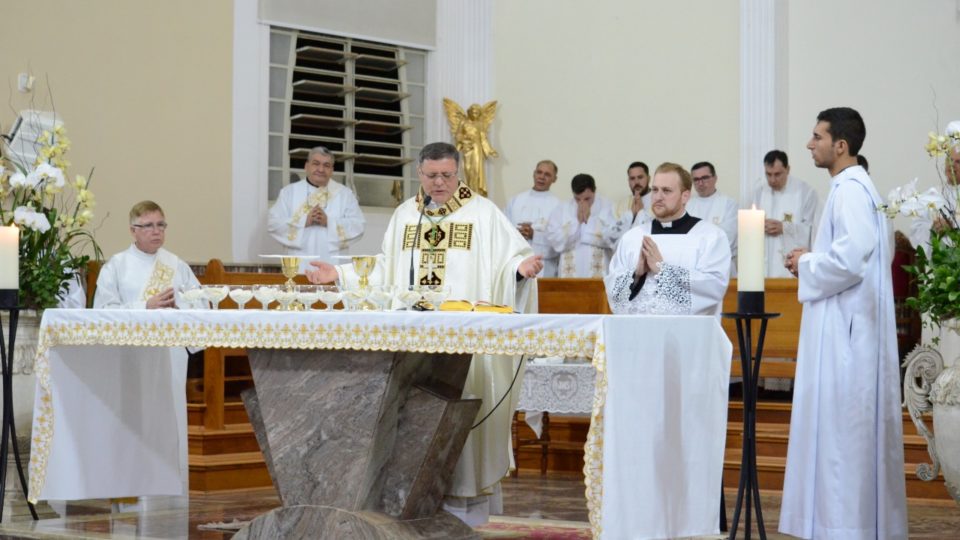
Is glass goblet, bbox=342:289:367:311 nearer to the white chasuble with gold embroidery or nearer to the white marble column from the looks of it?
the white chasuble with gold embroidery

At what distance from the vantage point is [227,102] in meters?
11.6

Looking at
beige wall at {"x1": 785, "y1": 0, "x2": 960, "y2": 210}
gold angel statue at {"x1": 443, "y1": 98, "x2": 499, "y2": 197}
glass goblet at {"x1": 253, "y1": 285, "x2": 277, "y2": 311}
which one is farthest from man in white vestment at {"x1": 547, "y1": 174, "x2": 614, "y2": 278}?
glass goblet at {"x1": 253, "y1": 285, "x2": 277, "y2": 311}

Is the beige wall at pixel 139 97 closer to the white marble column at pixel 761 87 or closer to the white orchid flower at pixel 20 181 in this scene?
the white orchid flower at pixel 20 181

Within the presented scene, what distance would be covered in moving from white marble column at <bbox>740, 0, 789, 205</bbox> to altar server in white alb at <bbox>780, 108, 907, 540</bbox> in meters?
6.01

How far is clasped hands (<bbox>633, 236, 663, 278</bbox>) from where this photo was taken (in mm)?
5816

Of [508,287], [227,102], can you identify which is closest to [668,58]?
[227,102]

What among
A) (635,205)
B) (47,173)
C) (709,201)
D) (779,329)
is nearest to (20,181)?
(47,173)

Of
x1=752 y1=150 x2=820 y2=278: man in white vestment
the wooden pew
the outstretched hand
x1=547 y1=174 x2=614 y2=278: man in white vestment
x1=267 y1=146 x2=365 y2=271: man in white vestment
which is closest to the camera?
the outstretched hand

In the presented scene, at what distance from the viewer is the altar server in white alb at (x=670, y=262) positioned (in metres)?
5.87

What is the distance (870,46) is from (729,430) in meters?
4.16

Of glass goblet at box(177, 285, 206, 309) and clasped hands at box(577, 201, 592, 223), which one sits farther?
clasped hands at box(577, 201, 592, 223)

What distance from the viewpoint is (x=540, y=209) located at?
12.1 meters

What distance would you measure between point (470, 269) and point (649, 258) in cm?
93

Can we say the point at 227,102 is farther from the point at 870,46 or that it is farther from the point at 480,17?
the point at 870,46
